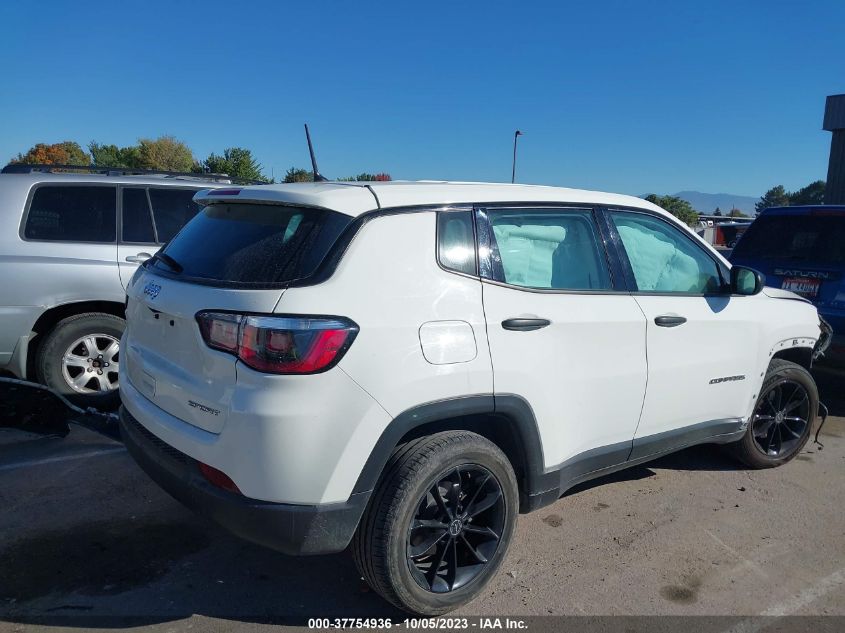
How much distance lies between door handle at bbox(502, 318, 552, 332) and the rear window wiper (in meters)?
1.46

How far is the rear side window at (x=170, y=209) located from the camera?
5582 mm

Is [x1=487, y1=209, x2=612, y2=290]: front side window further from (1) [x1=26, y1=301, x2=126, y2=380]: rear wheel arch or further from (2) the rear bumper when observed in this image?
(1) [x1=26, y1=301, x2=126, y2=380]: rear wheel arch

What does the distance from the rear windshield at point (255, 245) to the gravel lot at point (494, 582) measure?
57.1 inches

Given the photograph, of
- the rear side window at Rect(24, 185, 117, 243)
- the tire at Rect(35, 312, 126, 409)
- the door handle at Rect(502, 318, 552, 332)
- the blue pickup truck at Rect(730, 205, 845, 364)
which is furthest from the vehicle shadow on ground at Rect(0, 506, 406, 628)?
the blue pickup truck at Rect(730, 205, 845, 364)

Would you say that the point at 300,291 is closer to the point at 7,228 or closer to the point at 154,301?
the point at 154,301

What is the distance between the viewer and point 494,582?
3172 millimetres

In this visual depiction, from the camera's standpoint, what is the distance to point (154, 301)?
284 cm

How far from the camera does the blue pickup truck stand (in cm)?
564

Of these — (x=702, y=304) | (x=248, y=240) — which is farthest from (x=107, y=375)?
(x=702, y=304)

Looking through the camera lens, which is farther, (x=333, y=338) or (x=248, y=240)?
(x=248, y=240)

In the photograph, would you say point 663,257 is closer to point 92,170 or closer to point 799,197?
point 92,170

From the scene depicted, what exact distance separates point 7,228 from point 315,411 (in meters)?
3.78

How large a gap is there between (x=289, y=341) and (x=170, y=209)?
3.87 meters

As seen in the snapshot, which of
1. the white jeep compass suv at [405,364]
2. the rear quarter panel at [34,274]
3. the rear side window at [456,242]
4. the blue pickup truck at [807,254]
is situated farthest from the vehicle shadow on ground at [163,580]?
the blue pickup truck at [807,254]
